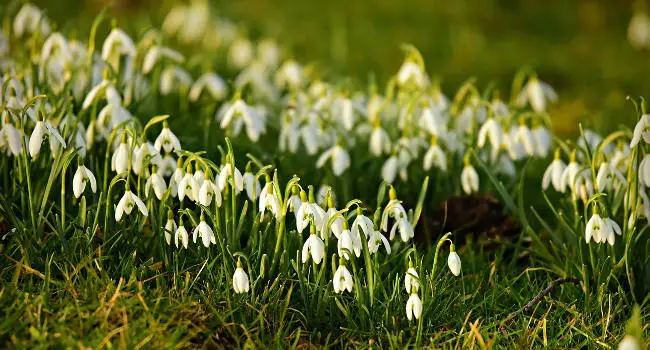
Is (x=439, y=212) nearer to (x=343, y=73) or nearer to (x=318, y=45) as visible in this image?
(x=343, y=73)

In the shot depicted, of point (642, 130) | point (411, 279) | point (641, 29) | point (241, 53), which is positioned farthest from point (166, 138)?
point (641, 29)

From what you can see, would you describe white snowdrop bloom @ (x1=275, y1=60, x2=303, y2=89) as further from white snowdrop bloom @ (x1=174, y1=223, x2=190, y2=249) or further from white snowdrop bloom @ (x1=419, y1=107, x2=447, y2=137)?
white snowdrop bloom @ (x1=174, y1=223, x2=190, y2=249)

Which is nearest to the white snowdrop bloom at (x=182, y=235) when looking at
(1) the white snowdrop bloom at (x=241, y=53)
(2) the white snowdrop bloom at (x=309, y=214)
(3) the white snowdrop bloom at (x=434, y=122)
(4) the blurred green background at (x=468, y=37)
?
(2) the white snowdrop bloom at (x=309, y=214)

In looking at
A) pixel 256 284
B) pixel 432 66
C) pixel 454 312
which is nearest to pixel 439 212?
pixel 454 312

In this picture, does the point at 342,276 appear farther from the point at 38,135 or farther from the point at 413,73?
the point at 413,73

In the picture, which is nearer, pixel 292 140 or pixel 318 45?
pixel 292 140

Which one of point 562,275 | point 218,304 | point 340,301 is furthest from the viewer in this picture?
point 562,275

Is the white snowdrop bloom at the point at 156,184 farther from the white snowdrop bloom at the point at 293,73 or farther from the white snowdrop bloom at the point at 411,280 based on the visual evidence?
the white snowdrop bloom at the point at 293,73
